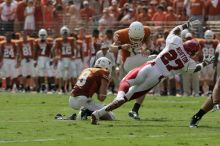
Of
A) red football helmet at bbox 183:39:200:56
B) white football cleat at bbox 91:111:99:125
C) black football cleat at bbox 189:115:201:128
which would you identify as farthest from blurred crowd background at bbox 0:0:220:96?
black football cleat at bbox 189:115:201:128

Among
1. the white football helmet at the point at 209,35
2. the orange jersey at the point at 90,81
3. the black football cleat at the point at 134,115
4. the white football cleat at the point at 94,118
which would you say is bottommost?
the white football helmet at the point at 209,35

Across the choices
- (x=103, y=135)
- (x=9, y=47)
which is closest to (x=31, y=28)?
(x=9, y=47)

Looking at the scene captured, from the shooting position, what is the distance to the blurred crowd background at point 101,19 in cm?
2577

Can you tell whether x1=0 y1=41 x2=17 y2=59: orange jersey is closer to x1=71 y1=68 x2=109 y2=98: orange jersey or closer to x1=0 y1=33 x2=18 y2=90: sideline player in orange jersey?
x1=0 y1=33 x2=18 y2=90: sideline player in orange jersey

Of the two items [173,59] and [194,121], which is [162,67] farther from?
[194,121]

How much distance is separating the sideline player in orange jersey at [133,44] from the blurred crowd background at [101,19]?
8.15 metres

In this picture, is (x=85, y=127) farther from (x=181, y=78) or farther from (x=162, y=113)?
(x=181, y=78)

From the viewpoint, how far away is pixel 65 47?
2609 centimetres

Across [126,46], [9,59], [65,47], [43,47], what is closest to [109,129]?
[126,46]

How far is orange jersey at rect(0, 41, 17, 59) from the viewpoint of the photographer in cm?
2688

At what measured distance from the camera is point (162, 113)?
1714cm

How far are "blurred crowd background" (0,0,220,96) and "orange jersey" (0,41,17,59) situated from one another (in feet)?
2.30

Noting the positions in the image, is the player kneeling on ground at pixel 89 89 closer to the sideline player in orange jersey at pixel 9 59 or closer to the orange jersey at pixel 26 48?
the orange jersey at pixel 26 48

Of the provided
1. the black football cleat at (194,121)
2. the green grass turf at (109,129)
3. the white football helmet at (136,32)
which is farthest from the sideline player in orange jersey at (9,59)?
the black football cleat at (194,121)
